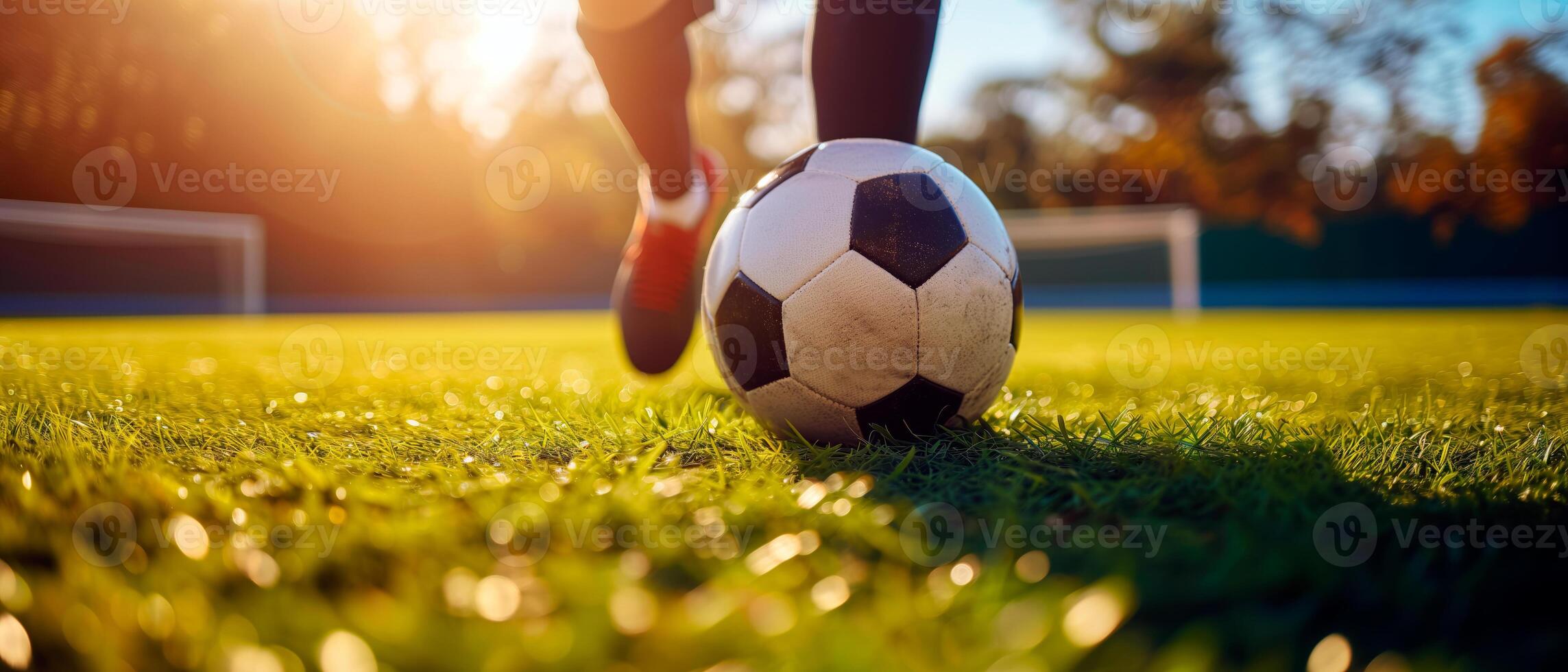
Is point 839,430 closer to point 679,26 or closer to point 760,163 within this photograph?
point 679,26

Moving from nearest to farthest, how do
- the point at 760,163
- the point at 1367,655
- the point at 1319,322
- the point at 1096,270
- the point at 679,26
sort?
the point at 1367,655
the point at 679,26
the point at 1319,322
the point at 1096,270
the point at 760,163

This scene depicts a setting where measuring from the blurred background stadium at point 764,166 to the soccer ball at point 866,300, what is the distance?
1089 cm

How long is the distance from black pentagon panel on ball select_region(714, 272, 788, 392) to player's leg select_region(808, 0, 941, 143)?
62cm

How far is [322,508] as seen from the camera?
1.18 metres

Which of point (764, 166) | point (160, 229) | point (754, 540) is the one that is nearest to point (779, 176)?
point (754, 540)

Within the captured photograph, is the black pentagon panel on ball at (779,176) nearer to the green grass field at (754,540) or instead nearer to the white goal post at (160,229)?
the green grass field at (754,540)

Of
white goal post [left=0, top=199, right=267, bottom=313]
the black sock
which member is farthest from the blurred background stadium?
the black sock

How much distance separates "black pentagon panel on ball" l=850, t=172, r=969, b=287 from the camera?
5.50 feet

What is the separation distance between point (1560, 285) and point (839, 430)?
24130mm

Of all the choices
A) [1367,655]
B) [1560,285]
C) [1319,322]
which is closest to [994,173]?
[1560,285]

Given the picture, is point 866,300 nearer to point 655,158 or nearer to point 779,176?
point 779,176

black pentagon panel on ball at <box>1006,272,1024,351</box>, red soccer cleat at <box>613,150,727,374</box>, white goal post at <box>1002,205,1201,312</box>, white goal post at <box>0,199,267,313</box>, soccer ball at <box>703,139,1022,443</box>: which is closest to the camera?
soccer ball at <box>703,139,1022,443</box>

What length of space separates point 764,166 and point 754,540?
25931 millimetres

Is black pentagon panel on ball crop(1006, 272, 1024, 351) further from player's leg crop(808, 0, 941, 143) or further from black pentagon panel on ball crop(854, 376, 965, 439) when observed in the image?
player's leg crop(808, 0, 941, 143)
